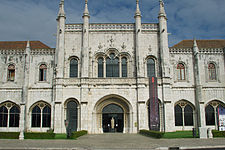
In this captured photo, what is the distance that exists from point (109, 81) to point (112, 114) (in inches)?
175

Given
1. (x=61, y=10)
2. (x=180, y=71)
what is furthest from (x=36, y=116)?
(x=180, y=71)

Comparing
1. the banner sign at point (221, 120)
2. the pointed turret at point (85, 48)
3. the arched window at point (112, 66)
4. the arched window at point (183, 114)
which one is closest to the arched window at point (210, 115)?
the arched window at point (183, 114)

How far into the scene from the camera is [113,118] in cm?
3238

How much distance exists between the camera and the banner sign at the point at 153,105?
30.3 meters

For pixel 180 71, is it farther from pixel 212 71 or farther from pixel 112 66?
pixel 112 66

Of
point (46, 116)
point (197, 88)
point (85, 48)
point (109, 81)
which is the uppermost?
point (85, 48)

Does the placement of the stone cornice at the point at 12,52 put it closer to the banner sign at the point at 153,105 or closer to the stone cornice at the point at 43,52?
the stone cornice at the point at 43,52

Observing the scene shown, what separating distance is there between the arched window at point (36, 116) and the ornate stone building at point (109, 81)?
132mm

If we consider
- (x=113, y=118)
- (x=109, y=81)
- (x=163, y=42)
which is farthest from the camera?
(x=163, y=42)

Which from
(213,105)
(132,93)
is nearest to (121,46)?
(132,93)

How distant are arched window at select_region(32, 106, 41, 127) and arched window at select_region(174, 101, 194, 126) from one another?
1829 centimetres

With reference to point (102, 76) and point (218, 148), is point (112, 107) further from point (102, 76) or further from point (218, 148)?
point (218, 148)

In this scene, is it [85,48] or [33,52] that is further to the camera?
[33,52]

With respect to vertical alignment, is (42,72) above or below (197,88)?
above
